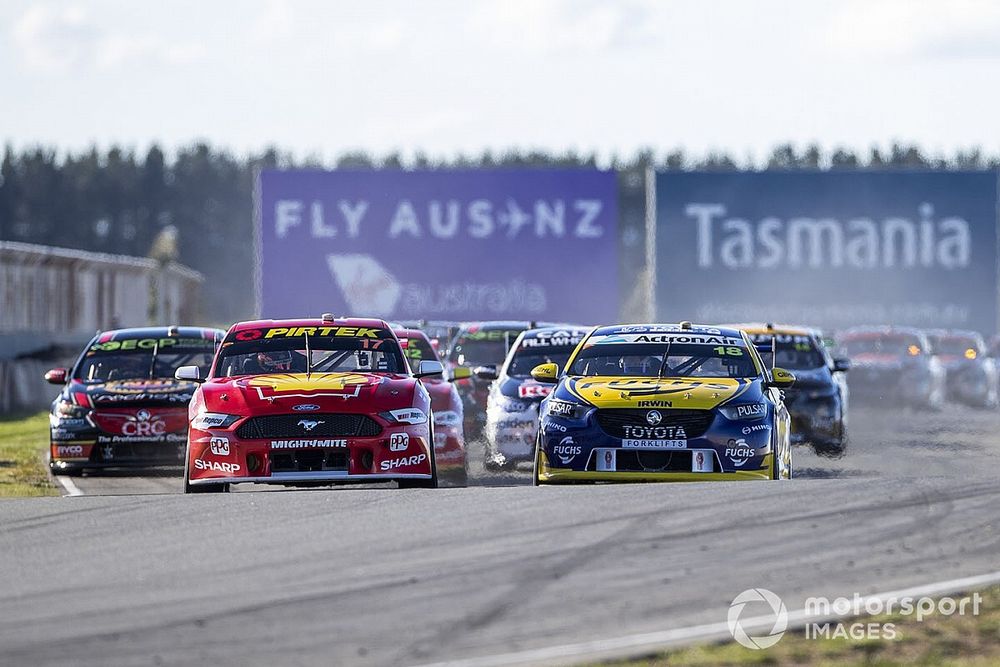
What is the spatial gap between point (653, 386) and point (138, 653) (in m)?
7.15

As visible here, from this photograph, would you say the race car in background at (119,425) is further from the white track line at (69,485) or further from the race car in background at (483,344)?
the race car in background at (483,344)

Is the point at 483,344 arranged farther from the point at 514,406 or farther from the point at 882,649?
the point at 882,649

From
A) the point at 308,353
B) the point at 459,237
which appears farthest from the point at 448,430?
the point at 459,237

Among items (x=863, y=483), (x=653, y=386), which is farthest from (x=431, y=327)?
(x=863, y=483)

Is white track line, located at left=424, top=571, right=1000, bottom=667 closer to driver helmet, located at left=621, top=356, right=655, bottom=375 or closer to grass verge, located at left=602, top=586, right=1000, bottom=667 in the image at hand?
grass verge, located at left=602, top=586, right=1000, bottom=667

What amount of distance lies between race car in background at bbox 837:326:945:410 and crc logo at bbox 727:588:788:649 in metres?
20.4

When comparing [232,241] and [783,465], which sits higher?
[232,241]

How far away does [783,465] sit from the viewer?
14484 mm

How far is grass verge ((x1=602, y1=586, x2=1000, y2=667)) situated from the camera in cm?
765

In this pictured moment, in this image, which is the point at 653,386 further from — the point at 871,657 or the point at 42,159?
the point at 42,159

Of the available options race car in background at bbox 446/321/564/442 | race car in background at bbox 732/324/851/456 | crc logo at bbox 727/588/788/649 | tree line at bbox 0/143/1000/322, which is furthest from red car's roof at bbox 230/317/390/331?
tree line at bbox 0/143/1000/322

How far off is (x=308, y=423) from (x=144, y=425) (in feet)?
13.4

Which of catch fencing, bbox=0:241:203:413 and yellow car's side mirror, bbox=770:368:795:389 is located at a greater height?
catch fencing, bbox=0:241:203:413

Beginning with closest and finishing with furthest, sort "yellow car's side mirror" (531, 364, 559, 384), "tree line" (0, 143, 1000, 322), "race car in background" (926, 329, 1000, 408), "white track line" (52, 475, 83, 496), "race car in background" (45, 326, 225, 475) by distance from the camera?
"yellow car's side mirror" (531, 364, 559, 384) → "race car in background" (45, 326, 225, 475) → "white track line" (52, 475, 83, 496) → "race car in background" (926, 329, 1000, 408) → "tree line" (0, 143, 1000, 322)
